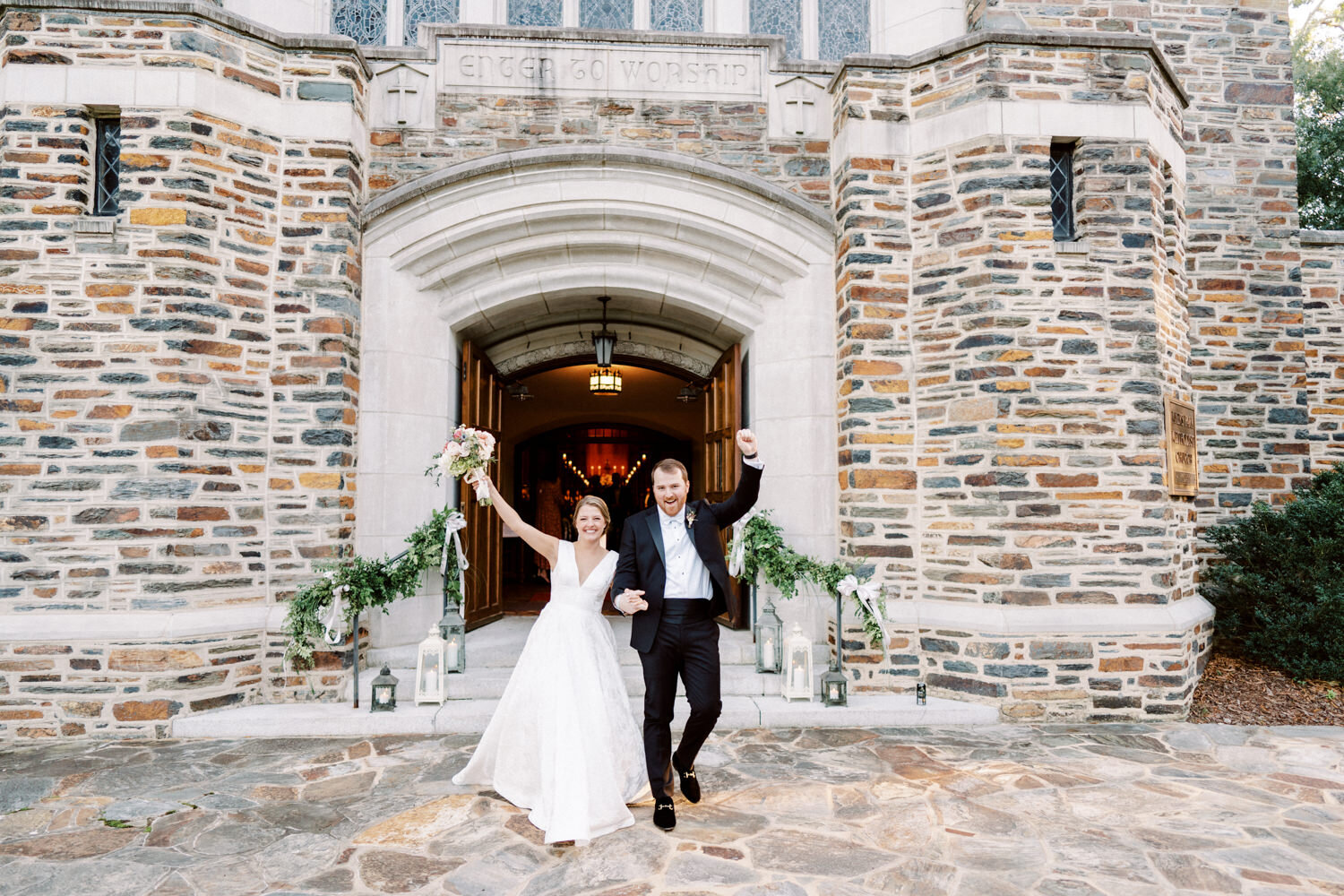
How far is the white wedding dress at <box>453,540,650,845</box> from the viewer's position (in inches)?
133

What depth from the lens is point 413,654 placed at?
5773 mm

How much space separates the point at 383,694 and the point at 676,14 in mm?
6180

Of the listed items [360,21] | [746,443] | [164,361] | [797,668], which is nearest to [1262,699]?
[797,668]

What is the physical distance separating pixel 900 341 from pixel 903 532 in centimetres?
146

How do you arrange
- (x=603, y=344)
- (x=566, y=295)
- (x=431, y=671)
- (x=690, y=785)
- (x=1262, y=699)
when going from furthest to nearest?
(x=603, y=344), (x=566, y=295), (x=1262, y=699), (x=431, y=671), (x=690, y=785)

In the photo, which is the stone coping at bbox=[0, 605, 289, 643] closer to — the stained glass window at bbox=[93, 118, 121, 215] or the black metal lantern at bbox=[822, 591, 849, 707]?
the stained glass window at bbox=[93, 118, 121, 215]

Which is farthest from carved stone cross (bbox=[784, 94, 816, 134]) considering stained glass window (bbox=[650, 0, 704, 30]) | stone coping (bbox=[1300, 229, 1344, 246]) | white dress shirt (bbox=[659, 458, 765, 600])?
stone coping (bbox=[1300, 229, 1344, 246])

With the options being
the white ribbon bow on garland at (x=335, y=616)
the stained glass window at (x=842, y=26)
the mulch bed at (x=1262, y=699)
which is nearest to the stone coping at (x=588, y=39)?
the stained glass window at (x=842, y=26)

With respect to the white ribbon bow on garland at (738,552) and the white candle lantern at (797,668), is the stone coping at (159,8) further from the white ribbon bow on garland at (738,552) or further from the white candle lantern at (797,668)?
the white candle lantern at (797,668)

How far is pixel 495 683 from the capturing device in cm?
544

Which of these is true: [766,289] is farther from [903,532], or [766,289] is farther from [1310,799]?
[1310,799]

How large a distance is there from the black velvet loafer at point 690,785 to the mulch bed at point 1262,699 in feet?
12.8

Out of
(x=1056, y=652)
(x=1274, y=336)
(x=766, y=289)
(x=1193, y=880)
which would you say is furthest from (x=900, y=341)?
(x=1274, y=336)

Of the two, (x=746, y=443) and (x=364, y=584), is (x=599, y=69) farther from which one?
(x=364, y=584)
